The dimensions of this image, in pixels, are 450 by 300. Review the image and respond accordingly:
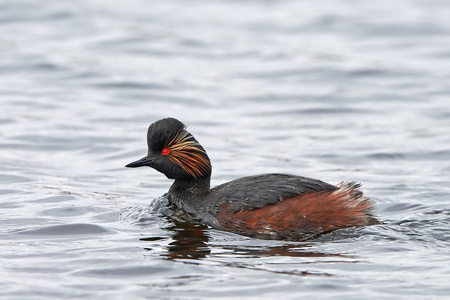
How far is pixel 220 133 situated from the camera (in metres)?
13.2

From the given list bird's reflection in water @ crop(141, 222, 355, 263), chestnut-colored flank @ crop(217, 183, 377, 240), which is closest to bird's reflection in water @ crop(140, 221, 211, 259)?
bird's reflection in water @ crop(141, 222, 355, 263)

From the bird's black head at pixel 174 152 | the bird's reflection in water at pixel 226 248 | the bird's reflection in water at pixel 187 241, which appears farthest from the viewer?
the bird's black head at pixel 174 152

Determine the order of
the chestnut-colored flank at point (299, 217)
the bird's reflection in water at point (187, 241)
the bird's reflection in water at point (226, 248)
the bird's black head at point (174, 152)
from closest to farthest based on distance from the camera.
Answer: the bird's reflection in water at point (226, 248), the bird's reflection in water at point (187, 241), the chestnut-colored flank at point (299, 217), the bird's black head at point (174, 152)

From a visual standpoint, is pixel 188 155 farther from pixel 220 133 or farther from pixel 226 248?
pixel 220 133

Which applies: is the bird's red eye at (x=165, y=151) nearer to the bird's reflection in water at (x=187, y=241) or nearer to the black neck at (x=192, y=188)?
the black neck at (x=192, y=188)

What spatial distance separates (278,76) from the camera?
16.9 m

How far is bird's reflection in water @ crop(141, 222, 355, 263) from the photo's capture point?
7.36 meters

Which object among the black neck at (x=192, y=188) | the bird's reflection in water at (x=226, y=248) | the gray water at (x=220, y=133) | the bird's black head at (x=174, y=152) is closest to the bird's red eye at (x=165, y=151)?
the bird's black head at (x=174, y=152)

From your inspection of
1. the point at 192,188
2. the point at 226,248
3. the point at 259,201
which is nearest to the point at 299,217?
the point at 259,201

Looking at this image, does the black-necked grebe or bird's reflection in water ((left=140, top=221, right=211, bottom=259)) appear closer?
bird's reflection in water ((left=140, top=221, right=211, bottom=259))

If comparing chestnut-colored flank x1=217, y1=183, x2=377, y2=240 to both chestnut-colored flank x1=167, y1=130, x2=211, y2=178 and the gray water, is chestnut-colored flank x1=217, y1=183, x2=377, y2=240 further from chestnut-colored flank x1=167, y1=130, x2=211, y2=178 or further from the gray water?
chestnut-colored flank x1=167, y1=130, x2=211, y2=178

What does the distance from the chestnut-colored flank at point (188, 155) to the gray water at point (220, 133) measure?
654 millimetres

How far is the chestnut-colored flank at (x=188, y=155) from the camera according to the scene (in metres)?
8.71

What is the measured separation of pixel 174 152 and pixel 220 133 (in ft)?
14.9
